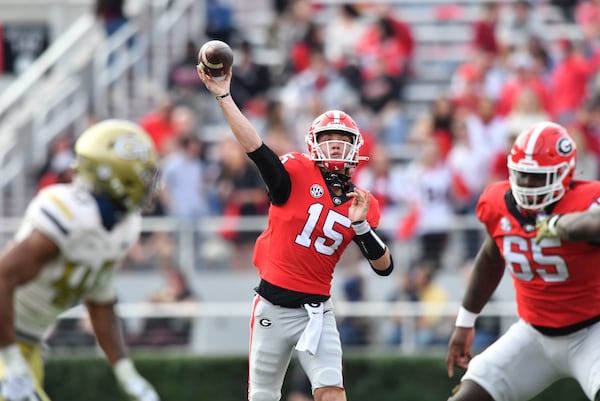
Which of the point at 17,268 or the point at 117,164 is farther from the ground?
the point at 117,164

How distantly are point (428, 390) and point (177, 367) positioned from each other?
2.23 meters

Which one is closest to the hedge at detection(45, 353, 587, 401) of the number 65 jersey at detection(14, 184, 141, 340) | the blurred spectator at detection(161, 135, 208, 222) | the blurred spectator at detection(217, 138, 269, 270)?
the blurred spectator at detection(217, 138, 269, 270)

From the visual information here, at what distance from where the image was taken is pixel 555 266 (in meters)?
7.88

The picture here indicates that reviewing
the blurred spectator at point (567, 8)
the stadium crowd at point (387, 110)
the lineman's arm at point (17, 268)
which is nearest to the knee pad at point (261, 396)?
the lineman's arm at point (17, 268)

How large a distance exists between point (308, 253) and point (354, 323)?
4.89 metres

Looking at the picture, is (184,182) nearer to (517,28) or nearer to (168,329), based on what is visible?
(168,329)

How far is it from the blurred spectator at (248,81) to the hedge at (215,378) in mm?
3706

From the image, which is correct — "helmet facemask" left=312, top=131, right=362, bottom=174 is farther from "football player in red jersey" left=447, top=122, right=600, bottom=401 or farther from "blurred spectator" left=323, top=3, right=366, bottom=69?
"blurred spectator" left=323, top=3, right=366, bottom=69

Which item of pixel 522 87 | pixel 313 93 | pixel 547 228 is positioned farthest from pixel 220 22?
pixel 547 228

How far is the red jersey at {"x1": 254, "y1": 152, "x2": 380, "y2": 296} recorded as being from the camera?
7.89 metres

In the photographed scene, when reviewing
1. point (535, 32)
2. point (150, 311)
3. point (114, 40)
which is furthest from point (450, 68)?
point (150, 311)

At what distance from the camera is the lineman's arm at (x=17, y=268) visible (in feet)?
22.0

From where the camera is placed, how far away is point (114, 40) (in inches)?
659

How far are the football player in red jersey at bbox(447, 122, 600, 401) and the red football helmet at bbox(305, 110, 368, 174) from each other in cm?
88
